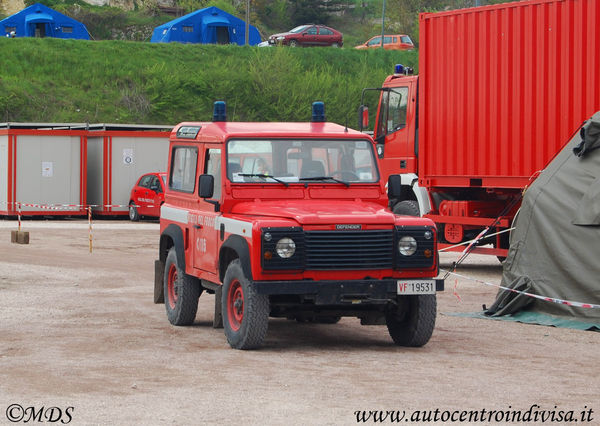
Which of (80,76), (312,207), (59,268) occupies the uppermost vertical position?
(80,76)

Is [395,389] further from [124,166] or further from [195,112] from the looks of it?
[195,112]

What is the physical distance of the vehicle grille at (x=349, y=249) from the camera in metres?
10.9

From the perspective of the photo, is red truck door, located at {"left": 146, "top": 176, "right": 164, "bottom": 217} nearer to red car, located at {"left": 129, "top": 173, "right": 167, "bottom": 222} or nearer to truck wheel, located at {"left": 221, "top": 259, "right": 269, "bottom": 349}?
red car, located at {"left": 129, "top": 173, "right": 167, "bottom": 222}

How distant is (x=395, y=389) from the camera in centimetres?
915

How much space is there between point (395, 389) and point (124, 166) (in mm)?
28148

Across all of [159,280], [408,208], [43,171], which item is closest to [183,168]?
[159,280]

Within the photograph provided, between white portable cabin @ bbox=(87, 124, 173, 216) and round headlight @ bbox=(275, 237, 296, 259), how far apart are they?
2582 cm

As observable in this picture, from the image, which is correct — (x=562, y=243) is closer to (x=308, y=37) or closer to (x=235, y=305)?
(x=235, y=305)

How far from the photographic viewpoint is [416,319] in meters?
11.5

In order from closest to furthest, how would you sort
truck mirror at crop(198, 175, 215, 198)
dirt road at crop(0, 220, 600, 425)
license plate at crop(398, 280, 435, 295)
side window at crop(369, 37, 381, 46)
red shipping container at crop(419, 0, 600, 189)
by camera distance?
dirt road at crop(0, 220, 600, 425) → license plate at crop(398, 280, 435, 295) → truck mirror at crop(198, 175, 215, 198) → red shipping container at crop(419, 0, 600, 189) → side window at crop(369, 37, 381, 46)

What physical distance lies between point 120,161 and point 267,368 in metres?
27.0

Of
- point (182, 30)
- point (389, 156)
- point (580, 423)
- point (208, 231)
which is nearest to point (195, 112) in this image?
point (182, 30)

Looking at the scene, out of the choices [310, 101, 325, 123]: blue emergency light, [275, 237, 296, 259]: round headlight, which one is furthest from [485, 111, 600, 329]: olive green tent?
[275, 237, 296, 259]: round headlight

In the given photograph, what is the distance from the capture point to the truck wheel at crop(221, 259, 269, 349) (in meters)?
11.0
